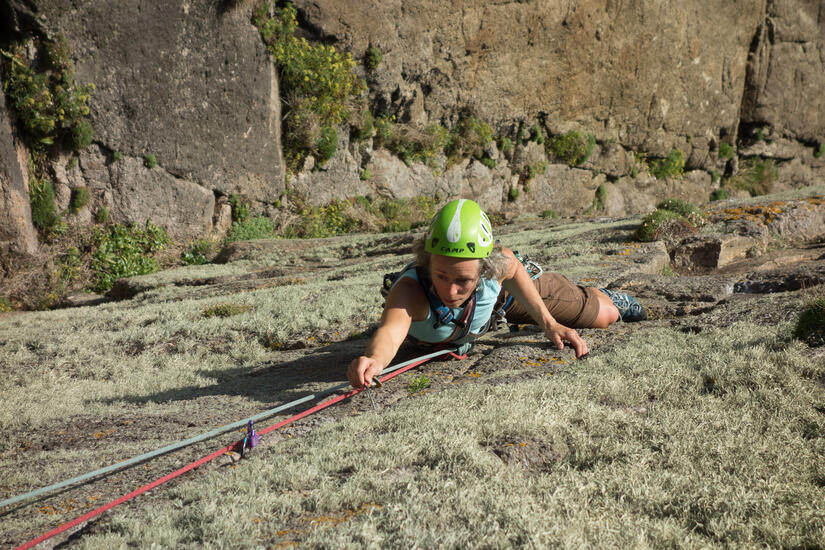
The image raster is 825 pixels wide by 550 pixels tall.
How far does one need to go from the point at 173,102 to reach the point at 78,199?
256cm

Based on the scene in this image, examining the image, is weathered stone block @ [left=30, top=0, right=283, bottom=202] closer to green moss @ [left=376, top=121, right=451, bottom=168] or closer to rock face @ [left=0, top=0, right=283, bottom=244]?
rock face @ [left=0, top=0, right=283, bottom=244]

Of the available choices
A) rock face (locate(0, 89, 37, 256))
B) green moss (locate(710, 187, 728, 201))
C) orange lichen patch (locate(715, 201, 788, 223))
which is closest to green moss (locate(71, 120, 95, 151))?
rock face (locate(0, 89, 37, 256))

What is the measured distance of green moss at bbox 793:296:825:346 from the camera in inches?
133

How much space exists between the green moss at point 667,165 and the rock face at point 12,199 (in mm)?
20443

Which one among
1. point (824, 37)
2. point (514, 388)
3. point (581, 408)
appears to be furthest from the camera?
point (824, 37)

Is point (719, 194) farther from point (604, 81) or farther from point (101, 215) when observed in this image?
point (101, 215)

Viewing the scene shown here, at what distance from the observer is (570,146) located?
65.2 feet

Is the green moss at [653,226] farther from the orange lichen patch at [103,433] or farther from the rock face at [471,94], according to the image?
the rock face at [471,94]

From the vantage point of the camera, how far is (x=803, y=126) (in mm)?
25203

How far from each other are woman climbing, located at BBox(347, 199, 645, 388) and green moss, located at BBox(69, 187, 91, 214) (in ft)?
30.7

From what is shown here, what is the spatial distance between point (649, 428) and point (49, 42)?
37.3 feet

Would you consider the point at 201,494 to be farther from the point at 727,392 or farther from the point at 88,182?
the point at 88,182

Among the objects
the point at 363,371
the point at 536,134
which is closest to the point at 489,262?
the point at 363,371

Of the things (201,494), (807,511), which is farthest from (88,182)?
(807,511)
